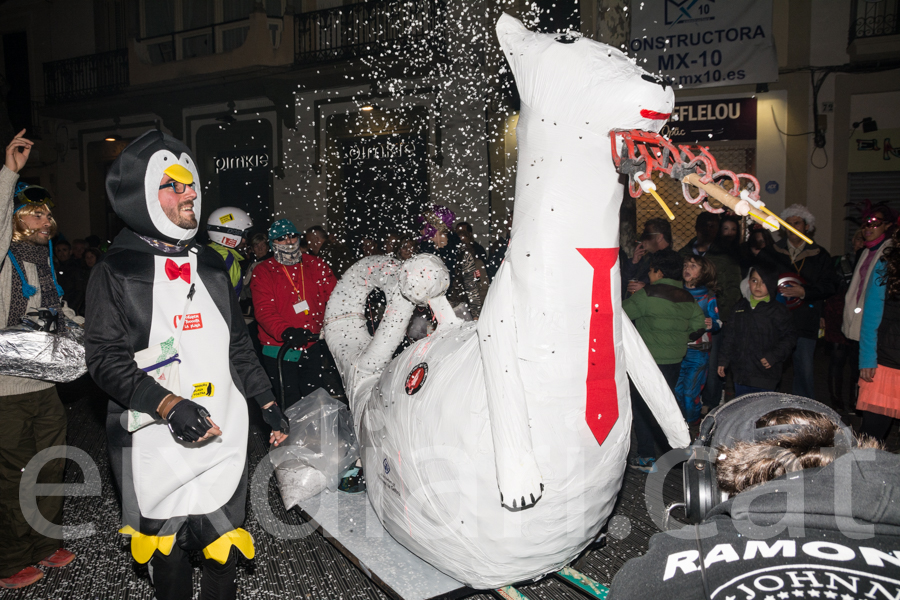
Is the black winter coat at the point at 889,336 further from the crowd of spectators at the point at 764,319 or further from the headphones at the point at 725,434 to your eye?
the headphones at the point at 725,434

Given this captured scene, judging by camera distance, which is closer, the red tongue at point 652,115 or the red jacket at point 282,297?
the red tongue at point 652,115

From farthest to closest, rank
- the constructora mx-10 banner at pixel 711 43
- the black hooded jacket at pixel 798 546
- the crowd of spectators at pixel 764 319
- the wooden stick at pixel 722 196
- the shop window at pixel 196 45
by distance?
the shop window at pixel 196 45, the constructora mx-10 banner at pixel 711 43, the crowd of spectators at pixel 764 319, the wooden stick at pixel 722 196, the black hooded jacket at pixel 798 546

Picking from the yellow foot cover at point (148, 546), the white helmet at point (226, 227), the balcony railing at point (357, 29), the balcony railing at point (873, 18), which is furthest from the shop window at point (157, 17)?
the yellow foot cover at point (148, 546)

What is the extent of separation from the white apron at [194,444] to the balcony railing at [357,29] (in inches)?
320

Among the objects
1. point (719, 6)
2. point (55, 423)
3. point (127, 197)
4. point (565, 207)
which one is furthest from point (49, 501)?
point (719, 6)

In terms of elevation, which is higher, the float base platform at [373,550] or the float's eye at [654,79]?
the float's eye at [654,79]

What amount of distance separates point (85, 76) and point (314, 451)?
1309 cm

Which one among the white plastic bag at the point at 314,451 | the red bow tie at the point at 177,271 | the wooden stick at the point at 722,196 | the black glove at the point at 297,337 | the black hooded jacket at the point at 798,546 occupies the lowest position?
the white plastic bag at the point at 314,451

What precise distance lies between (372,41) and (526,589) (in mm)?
9319

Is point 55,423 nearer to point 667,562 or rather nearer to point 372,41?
point 667,562

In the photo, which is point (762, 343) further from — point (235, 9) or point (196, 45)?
point (196, 45)

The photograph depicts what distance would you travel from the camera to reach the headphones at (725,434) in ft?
3.90

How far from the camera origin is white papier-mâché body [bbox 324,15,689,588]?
6.08ft

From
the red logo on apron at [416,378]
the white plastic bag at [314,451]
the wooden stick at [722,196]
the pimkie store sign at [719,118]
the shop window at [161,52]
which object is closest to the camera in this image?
the wooden stick at [722,196]
